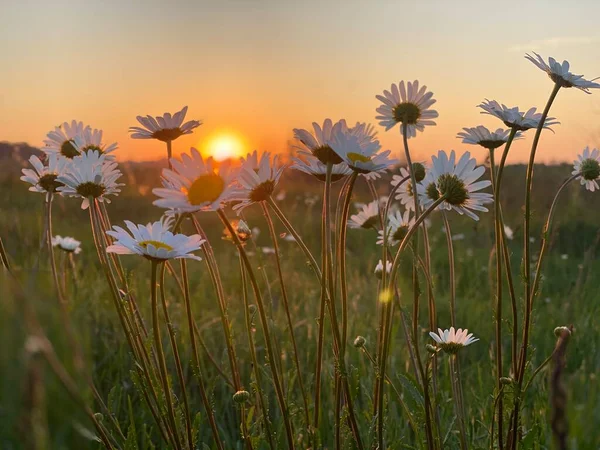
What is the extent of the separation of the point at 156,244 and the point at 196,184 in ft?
0.48

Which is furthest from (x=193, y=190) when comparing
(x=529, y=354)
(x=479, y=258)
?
(x=479, y=258)

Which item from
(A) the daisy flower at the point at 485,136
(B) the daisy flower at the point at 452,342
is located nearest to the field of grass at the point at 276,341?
(B) the daisy flower at the point at 452,342

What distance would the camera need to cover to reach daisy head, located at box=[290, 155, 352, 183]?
1131 mm

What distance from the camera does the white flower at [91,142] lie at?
1512 mm

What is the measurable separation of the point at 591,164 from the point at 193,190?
1091 millimetres

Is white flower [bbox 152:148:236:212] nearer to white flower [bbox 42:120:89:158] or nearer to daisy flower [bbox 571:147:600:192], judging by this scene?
white flower [bbox 42:120:89:158]

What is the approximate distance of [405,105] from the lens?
1.38 metres

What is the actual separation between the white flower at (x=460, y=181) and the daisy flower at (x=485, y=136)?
3.9 inches

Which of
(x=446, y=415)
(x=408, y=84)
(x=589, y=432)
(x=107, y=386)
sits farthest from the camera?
(x=107, y=386)

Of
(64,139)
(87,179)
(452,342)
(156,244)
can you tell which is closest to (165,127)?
(87,179)

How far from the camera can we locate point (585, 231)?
5293 millimetres

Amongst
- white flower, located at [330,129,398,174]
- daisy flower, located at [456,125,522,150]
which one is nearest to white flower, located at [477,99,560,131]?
daisy flower, located at [456,125,522,150]

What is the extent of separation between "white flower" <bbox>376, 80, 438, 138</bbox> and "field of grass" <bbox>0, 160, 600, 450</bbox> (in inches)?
13.8

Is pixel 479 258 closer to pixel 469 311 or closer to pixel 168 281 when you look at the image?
pixel 469 311
